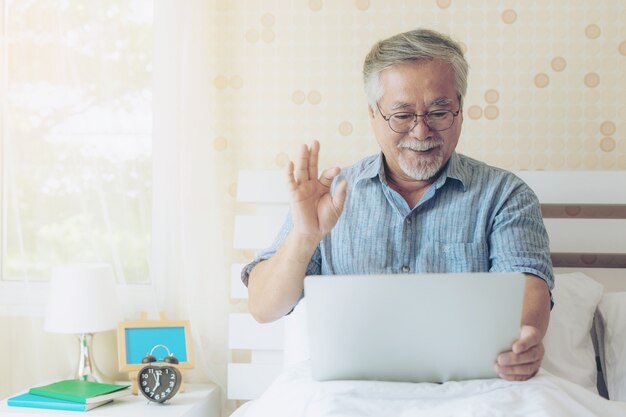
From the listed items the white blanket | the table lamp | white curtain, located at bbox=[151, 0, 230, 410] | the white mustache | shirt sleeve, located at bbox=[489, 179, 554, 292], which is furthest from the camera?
white curtain, located at bbox=[151, 0, 230, 410]

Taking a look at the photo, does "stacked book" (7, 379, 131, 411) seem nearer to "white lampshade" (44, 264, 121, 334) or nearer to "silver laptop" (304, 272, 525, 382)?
"white lampshade" (44, 264, 121, 334)

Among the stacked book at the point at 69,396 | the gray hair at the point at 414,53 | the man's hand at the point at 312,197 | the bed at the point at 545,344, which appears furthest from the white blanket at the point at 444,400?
the stacked book at the point at 69,396

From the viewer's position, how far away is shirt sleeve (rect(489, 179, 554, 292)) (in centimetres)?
185

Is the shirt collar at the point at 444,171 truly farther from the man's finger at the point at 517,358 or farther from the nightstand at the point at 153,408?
the nightstand at the point at 153,408

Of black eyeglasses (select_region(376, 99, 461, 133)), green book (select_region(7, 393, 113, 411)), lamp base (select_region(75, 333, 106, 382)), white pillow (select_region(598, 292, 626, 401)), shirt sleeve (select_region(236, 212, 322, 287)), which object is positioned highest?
black eyeglasses (select_region(376, 99, 461, 133))

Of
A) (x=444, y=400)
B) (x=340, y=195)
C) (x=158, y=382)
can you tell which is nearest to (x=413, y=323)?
(x=444, y=400)

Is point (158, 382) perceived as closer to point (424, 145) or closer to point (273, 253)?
point (273, 253)

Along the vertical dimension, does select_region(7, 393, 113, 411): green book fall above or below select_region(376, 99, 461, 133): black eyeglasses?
below

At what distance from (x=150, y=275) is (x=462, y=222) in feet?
3.80

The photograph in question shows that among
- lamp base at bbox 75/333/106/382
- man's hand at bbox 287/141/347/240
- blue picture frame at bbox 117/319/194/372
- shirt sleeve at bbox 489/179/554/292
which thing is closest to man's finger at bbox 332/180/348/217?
man's hand at bbox 287/141/347/240

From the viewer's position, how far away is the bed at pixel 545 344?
4.58 ft

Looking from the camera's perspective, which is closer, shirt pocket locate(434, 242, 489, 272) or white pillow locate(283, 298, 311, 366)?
shirt pocket locate(434, 242, 489, 272)

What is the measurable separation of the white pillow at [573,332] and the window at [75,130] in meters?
1.33

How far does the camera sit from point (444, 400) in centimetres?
141
